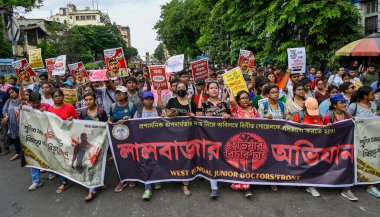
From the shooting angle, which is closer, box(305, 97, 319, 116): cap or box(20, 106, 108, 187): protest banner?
box(305, 97, 319, 116): cap

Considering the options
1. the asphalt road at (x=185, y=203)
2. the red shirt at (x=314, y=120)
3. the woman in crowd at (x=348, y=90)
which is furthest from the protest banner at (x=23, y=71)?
the woman in crowd at (x=348, y=90)

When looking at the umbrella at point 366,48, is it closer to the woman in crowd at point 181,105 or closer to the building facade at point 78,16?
the woman in crowd at point 181,105

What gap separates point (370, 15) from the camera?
13.1 meters

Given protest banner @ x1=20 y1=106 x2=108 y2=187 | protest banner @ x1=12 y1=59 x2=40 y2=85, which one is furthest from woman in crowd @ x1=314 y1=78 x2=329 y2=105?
protest banner @ x1=12 y1=59 x2=40 y2=85

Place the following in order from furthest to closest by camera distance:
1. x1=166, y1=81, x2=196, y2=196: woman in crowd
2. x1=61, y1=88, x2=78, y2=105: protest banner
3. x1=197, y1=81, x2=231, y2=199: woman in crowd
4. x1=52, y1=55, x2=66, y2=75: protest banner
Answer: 1. x1=52, y1=55, x2=66, y2=75: protest banner
2. x1=61, y1=88, x2=78, y2=105: protest banner
3. x1=166, y1=81, x2=196, y2=196: woman in crowd
4. x1=197, y1=81, x2=231, y2=199: woman in crowd

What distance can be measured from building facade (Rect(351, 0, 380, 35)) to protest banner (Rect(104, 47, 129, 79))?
11.9 meters

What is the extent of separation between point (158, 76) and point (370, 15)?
12579 millimetres

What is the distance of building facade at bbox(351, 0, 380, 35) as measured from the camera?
12.6 metres

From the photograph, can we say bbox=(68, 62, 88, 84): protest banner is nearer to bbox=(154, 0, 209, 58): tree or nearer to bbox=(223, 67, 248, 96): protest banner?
bbox=(223, 67, 248, 96): protest banner

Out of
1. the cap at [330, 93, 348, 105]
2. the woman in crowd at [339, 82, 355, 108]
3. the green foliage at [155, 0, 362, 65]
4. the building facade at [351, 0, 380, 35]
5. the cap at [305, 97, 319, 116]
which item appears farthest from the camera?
the building facade at [351, 0, 380, 35]

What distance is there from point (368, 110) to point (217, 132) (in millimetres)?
2584

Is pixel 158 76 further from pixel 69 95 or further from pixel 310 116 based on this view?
pixel 310 116

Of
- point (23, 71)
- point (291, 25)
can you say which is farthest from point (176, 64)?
point (291, 25)

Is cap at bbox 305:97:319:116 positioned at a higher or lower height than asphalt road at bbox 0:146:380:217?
higher
